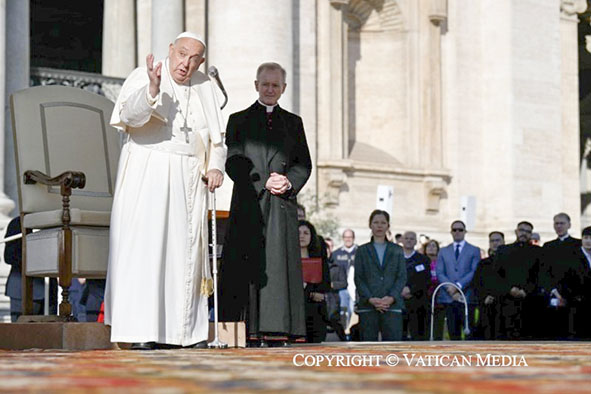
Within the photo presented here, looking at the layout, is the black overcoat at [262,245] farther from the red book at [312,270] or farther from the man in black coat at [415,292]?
the man in black coat at [415,292]

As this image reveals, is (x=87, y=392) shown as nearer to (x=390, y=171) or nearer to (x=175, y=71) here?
(x=175, y=71)

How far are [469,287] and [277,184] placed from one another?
711cm

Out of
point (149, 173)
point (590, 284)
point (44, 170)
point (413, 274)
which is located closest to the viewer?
point (149, 173)

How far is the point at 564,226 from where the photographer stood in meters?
14.1

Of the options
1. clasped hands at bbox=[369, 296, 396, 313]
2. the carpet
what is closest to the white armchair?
the carpet

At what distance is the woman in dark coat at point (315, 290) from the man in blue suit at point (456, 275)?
3.76m

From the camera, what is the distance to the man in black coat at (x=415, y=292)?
14.7 meters

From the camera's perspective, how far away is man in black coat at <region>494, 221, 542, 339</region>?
1418cm

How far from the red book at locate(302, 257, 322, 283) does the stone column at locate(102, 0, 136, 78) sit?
9.64 metres

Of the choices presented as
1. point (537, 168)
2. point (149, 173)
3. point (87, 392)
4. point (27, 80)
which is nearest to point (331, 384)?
point (87, 392)

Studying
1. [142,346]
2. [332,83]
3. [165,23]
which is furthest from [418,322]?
[142,346]

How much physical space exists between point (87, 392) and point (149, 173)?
4.50 meters

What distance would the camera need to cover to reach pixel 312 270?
10266 millimetres

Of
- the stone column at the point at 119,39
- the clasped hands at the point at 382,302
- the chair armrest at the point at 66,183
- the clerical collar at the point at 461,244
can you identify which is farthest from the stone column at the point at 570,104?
the chair armrest at the point at 66,183
